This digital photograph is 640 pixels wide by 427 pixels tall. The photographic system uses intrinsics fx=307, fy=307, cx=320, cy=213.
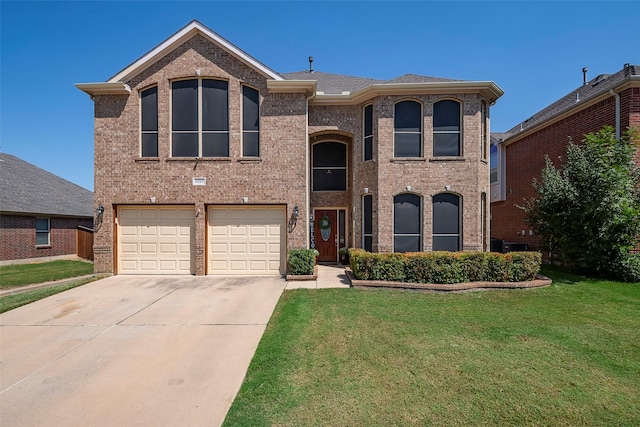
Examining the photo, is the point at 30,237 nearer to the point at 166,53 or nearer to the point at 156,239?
the point at 156,239

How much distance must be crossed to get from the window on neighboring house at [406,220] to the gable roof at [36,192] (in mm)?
18204

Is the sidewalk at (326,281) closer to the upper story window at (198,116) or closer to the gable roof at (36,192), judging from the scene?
the upper story window at (198,116)

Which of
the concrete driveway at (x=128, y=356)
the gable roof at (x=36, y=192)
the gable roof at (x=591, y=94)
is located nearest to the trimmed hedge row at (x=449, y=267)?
the concrete driveway at (x=128, y=356)

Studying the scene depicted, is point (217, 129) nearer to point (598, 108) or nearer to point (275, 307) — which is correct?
point (275, 307)

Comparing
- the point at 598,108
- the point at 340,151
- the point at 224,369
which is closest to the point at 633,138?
the point at 598,108

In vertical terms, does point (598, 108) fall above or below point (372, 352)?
above

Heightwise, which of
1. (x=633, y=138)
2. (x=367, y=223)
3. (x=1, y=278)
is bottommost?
(x=1, y=278)

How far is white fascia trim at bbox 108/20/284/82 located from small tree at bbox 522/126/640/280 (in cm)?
993

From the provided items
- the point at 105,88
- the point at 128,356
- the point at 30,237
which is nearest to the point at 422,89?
the point at 105,88

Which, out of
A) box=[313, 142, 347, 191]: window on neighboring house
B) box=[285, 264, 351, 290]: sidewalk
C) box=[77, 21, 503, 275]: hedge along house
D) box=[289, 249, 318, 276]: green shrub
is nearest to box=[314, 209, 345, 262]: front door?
box=[313, 142, 347, 191]: window on neighboring house

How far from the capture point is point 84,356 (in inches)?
187

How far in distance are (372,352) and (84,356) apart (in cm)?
442

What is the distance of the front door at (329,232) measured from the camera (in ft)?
42.4

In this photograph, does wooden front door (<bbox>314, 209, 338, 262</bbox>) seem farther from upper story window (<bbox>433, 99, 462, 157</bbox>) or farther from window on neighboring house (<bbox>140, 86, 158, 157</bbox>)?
window on neighboring house (<bbox>140, 86, 158, 157</bbox>)
